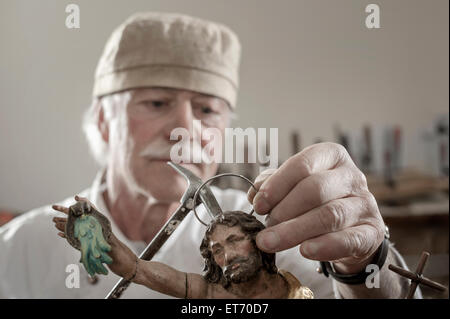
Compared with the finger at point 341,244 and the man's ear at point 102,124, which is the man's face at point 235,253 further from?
the man's ear at point 102,124

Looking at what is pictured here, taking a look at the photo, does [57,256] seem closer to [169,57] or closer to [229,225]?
[169,57]

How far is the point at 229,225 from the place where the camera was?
0.48 metres

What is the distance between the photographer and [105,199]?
40.4 inches

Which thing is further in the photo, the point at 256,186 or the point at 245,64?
the point at 245,64

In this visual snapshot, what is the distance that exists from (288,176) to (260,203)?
43 mm

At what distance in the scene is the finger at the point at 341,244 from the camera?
0.51 metres

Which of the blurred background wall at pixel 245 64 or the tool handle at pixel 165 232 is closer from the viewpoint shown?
the tool handle at pixel 165 232

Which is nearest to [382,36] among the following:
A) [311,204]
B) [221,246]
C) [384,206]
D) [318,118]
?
[318,118]

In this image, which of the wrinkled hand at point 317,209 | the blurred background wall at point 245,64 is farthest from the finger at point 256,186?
the blurred background wall at point 245,64

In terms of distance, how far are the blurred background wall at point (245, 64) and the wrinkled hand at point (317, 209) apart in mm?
449

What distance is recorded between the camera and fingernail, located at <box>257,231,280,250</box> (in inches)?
18.8

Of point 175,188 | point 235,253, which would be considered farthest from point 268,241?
point 175,188

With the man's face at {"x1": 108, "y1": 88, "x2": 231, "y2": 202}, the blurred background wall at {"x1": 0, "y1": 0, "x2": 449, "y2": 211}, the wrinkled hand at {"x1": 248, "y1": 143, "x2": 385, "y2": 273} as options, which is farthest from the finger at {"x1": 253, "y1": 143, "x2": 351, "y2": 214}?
the blurred background wall at {"x1": 0, "y1": 0, "x2": 449, "y2": 211}

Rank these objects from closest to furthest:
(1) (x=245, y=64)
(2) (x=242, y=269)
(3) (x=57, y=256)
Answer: (2) (x=242, y=269)
(3) (x=57, y=256)
(1) (x=245, y=64)
